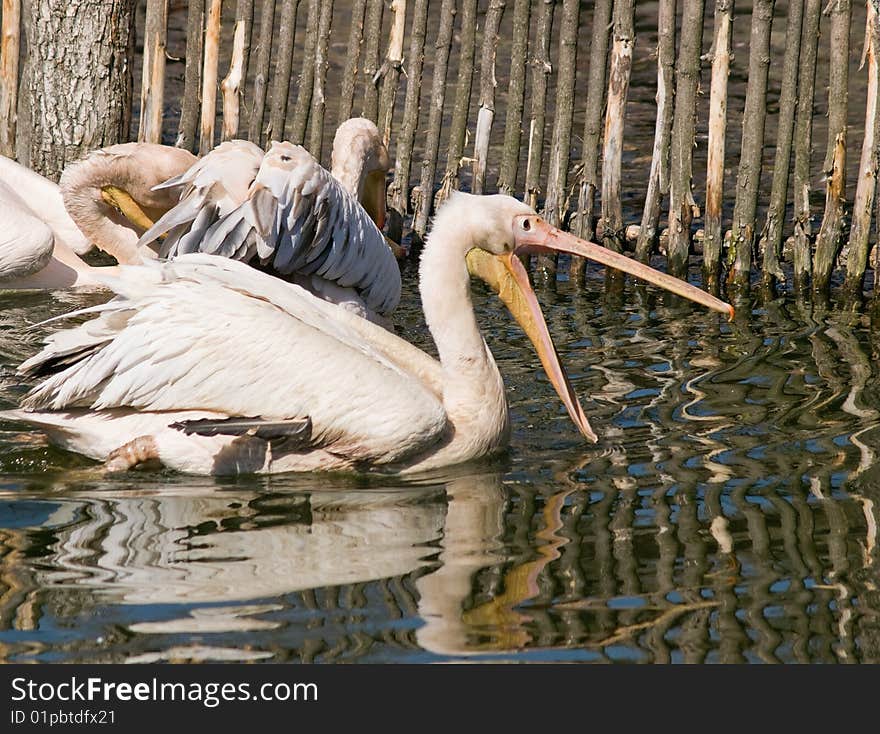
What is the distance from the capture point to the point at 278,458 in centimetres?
433

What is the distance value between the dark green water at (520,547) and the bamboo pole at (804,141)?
54.6 inches

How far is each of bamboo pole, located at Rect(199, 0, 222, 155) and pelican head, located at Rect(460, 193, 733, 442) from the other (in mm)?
3451

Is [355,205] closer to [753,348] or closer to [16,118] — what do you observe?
[753,348]

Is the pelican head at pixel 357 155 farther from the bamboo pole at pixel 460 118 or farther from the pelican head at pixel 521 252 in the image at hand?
the pelican head at pixel 521 252

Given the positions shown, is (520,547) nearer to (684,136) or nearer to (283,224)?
(283,224)

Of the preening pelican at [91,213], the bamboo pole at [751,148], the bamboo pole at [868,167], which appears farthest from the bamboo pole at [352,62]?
the bamboo pole at [868,167]

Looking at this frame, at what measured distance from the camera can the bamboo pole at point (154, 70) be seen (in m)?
7.71

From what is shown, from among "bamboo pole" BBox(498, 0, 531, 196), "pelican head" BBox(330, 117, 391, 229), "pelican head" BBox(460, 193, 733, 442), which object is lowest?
"pelican head" BBox(460, 193, 733, 442)

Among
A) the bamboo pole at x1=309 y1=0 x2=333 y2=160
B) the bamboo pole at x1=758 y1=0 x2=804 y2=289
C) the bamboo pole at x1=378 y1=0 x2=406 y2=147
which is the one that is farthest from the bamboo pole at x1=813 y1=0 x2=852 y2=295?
A: the bamboo pole at x1=309 y1=0 x2=333 y2=160

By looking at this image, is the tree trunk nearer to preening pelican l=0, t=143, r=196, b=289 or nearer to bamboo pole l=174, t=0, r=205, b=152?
bamboo pole l=174, t=0, r=205, b=152

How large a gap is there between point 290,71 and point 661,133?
198 centimetres

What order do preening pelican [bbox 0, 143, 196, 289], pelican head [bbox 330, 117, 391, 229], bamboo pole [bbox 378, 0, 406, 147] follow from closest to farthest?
pelican head [bbox 330, 117, 391, 229] → preening pelican [bbox 0, 143, 196, 289] → bamboo pole [bbox 378, 0, 406, 147]

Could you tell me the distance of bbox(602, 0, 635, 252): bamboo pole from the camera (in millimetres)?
6691

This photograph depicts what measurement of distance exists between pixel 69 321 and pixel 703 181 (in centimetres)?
433
